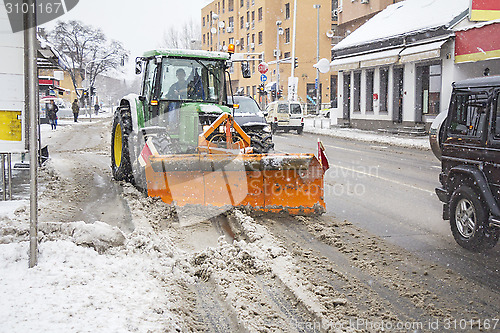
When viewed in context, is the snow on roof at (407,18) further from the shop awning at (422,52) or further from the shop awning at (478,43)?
the shop awning at (478,43)

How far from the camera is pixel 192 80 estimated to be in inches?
393

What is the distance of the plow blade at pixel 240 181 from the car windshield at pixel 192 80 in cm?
227

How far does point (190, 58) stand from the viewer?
9898 millimetres

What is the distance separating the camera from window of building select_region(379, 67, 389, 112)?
28894 mm

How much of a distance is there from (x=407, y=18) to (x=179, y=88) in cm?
2200

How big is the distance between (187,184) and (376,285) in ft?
12.1

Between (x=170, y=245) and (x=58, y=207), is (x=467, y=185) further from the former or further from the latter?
(x=58, y=207)

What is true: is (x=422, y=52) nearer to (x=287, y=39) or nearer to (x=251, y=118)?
(x=251, y=118)

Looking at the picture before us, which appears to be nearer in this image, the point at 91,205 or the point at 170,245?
the point at 170,245

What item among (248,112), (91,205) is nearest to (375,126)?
(248,112)

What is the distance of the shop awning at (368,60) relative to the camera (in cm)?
2666

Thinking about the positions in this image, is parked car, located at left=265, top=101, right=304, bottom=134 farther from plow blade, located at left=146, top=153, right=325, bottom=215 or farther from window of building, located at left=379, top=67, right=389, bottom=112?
plow blade, located at left=146, top=153, right=325, bottom=215

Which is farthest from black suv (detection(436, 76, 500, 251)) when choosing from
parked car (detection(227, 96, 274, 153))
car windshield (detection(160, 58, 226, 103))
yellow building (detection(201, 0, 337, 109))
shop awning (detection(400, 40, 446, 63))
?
yellow building (detection(201, 0, 337, 109))

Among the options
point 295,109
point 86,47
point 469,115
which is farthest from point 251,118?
point 86,47
